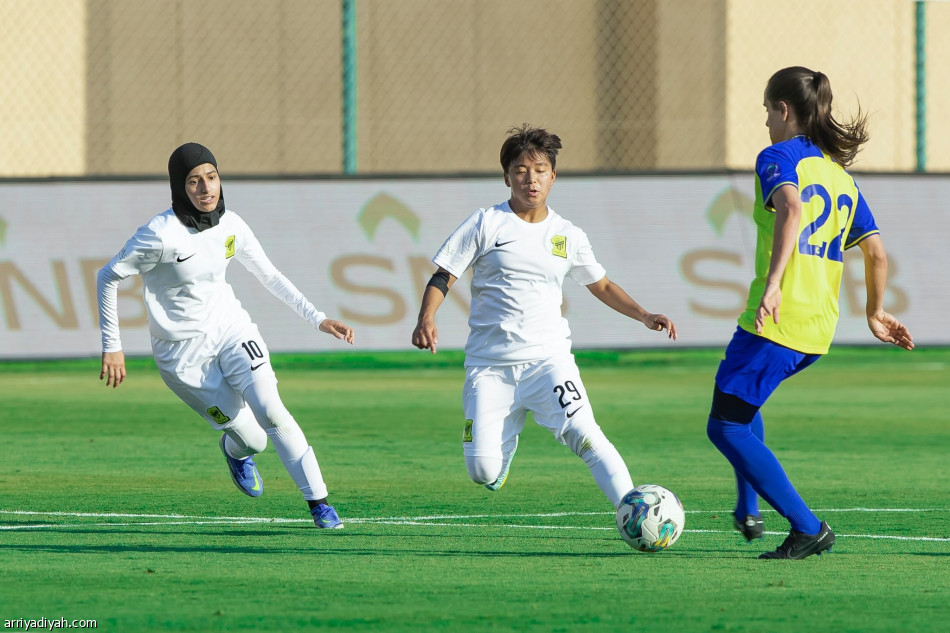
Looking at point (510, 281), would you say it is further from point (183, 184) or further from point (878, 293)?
point (183, 184)

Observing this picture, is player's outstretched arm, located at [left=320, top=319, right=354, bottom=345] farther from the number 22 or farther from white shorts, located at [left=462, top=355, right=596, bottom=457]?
the number 22

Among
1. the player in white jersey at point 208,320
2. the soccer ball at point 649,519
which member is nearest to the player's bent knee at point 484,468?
the soccer ball at point 649,519

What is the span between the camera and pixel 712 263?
658 inches

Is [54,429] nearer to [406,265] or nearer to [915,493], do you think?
[406,265]

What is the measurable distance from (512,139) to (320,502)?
197 cm

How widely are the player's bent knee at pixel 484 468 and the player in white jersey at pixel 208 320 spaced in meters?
0.86

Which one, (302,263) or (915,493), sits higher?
(302,263)

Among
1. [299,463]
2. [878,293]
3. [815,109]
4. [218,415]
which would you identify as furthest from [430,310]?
[878,293]

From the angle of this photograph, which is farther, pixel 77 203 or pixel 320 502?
pixel 77 203

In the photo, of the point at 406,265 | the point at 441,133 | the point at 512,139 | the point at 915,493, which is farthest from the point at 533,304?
the point at 441,133

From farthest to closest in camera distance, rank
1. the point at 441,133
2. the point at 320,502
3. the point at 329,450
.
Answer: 1. the point at 441,133
2. the point at 329,450
3. the point at 320,502

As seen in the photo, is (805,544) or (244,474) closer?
(805,544)

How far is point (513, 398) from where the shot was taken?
23.3 ft

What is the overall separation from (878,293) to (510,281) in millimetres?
1584
